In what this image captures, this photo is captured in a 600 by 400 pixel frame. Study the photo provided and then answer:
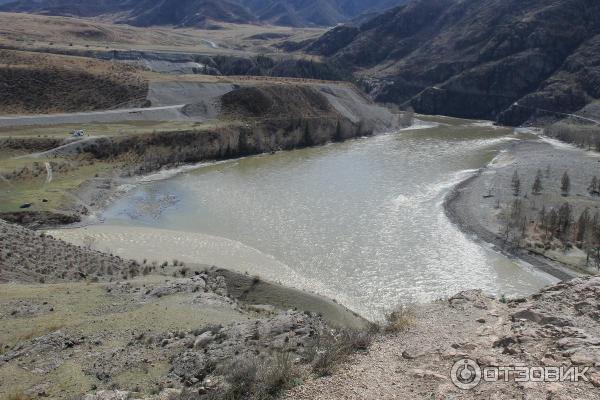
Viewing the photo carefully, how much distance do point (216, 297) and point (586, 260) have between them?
27166mm

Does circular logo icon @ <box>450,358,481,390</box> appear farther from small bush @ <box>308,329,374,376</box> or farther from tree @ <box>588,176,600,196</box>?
tree @ <box>588,176,600,196</box>

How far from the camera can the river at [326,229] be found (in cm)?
3591

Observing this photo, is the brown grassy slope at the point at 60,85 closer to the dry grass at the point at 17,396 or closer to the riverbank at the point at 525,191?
the riverbank at the point at 525,191

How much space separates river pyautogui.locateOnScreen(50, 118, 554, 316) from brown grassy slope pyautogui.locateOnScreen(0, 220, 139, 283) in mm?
5580

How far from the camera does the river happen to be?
3591cm

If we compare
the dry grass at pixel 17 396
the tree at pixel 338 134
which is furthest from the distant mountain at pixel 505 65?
the dry grass at pixel 17 396

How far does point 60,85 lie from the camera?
82.4 metres

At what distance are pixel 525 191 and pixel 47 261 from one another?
45.9 m

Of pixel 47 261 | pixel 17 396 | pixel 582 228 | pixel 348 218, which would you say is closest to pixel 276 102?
pixel 348 218

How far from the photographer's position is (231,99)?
89.9 m

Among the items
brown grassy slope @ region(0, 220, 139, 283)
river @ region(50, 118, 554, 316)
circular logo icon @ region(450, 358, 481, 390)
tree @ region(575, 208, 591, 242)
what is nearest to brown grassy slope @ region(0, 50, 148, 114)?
river @ region(50, 118, 554, 316)

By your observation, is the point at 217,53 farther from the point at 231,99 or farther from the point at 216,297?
the point at 216,297

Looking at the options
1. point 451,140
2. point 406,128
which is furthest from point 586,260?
point 406,128

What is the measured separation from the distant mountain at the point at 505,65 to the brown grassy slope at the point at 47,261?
106 metres
